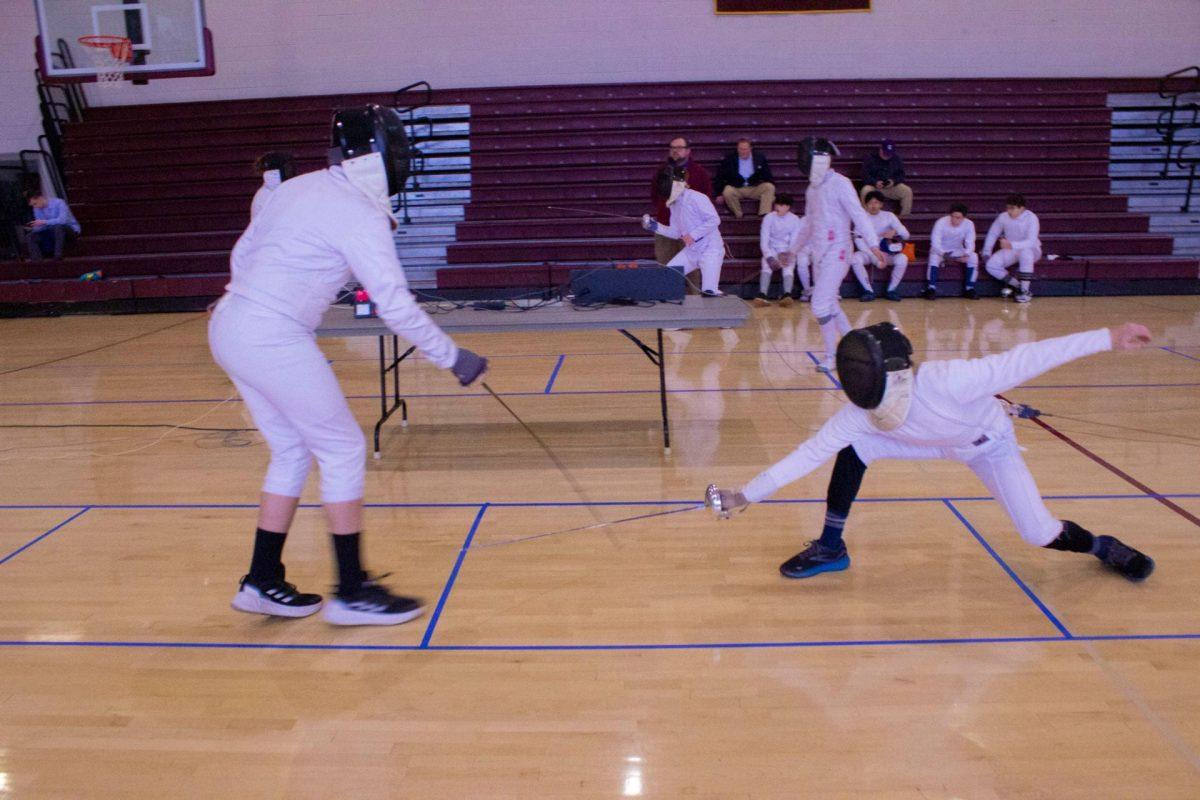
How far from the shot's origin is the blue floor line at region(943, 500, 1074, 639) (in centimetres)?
286

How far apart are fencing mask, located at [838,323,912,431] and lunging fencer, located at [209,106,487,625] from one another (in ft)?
3.64

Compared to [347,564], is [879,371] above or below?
above

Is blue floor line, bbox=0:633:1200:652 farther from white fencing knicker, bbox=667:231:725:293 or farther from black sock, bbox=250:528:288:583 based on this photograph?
white fencing knicker, bbox=667:231:725:293

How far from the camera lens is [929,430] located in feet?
9.59

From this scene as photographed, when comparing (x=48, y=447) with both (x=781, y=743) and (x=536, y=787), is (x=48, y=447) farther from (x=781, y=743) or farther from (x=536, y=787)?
(x=781, y=743)

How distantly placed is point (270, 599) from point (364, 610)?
0.33 meters

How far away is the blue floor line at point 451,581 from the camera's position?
2.92m

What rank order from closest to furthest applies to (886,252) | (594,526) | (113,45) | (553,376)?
(594,526) → (553,376) → (113,45) → (886,252)

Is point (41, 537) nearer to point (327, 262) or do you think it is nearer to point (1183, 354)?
point (327, 262)

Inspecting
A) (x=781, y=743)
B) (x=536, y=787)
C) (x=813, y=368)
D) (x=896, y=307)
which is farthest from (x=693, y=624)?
(x=896, y=307)

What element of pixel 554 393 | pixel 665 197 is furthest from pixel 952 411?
pixel 665 197

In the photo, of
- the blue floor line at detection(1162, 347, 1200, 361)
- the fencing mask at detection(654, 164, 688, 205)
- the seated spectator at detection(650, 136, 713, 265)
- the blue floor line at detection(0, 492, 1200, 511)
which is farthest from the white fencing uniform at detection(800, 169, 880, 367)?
the blue floor line at detection(1162, 347, 1200, 361)

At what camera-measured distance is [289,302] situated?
105 inches

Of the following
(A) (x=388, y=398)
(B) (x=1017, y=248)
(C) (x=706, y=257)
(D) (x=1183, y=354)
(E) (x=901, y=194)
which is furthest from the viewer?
(E) (x=901, y=194)
